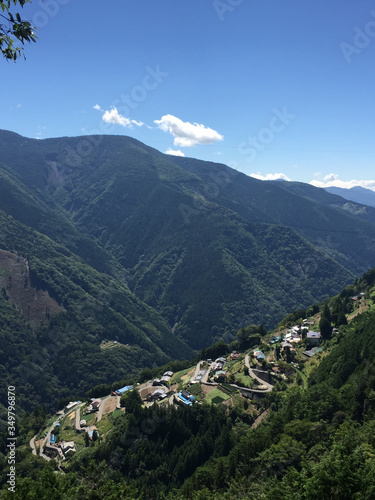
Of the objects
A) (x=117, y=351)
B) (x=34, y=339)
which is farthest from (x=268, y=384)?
(x=34, y=339)

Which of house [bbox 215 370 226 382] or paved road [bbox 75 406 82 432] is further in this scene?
paved road [bbox 75 406 82 432]

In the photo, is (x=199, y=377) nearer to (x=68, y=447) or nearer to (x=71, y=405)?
(x=68, y=447)

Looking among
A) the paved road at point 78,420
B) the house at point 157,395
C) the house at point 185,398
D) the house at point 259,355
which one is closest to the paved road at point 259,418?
the house at point 185,398

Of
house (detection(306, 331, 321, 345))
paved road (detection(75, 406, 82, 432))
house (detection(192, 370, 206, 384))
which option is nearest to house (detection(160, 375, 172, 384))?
house (detection(192, 370, 206, 384))

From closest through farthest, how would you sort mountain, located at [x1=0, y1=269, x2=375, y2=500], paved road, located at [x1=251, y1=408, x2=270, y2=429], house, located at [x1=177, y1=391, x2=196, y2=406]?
mountain, located at [x1=0, y1=269, x2=375, y2=500] < paved road, located at [x1=251, y1=408, x2=270, y2=429] < house, located at [x1=177, y1=391, x2=196, y2=406]

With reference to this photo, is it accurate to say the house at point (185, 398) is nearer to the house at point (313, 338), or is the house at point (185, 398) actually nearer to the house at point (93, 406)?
the house at point (93, 406)

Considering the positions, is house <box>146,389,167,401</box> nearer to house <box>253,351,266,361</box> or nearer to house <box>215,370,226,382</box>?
house <box>215,370,226,382</box>

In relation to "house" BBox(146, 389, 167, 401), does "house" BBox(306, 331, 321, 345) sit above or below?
above

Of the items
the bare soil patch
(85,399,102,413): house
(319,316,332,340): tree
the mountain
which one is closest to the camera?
the mountain

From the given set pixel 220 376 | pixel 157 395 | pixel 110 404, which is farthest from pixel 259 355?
pixel 110 404
